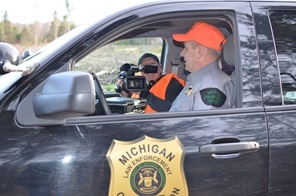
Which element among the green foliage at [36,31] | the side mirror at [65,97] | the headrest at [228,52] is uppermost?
the green foliage at [36,31]

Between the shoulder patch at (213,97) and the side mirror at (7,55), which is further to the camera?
the shoulder patch at (213,97)

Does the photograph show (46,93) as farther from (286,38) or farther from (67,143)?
(286,38)

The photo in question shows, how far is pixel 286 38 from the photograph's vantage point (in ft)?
8.07

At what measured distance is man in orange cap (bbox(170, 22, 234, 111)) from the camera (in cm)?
246

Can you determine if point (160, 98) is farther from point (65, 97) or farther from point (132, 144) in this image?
point (65, 97)

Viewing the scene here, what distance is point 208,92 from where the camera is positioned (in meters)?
2.49

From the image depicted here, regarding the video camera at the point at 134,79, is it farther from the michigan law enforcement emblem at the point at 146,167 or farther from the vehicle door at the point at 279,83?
the michigan law enforcement emblem at the point at 146,167

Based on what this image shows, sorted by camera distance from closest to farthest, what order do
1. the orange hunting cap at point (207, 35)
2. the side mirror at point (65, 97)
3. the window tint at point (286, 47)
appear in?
the side mirror at point (65, 97)
the window tint at point (286, 47)
the orange hunting cap at point (207, 35)

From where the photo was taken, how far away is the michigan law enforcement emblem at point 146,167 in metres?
2.03

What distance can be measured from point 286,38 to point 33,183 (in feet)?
5.04

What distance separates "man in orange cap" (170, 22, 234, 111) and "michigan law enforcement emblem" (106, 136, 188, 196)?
44 cm

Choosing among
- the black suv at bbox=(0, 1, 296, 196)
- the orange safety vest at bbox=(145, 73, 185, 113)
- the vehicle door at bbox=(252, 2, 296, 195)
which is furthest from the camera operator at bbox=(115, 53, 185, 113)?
the vehicle door at bbox=(252, 2, 296, 195)

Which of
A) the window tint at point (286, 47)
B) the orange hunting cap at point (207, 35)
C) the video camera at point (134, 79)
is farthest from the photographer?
the video camera at point (134, 79)

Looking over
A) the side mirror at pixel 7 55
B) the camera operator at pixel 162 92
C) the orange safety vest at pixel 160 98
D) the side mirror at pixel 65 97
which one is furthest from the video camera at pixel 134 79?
the side mirror at pixel 65 97
